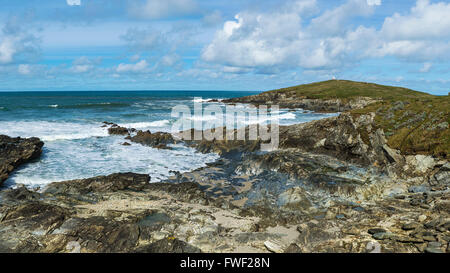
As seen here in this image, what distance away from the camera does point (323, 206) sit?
1348 cm

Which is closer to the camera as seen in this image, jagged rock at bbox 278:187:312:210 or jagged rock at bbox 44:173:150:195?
jagged rock at bbox 278:187:312:210

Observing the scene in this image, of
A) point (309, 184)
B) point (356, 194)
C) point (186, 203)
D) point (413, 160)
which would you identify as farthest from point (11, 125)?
point (413, 160)

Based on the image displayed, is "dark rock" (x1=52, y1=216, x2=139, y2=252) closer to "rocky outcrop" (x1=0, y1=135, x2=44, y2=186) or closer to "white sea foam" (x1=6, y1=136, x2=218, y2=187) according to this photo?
"white sea foam" (x1=6, y1=136, x2=218, y2=187)

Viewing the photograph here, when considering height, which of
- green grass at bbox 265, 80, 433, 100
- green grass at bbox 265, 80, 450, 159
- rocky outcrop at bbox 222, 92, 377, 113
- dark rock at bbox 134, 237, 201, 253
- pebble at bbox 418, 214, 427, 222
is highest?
green grass at bbox 265, 80, 433, 100

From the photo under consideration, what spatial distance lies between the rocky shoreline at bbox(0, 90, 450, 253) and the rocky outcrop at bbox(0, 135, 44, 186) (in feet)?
12.0

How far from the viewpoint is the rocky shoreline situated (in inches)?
384

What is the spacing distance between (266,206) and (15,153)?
19196mm

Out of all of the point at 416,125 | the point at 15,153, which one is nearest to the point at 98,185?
the point at 15,153

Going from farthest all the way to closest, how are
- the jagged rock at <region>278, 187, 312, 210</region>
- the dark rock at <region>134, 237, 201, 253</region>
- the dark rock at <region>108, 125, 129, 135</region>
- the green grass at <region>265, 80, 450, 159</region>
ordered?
the dark rock at <region>108, 125, 129, 135</region>
the green grass at <region>265, 80, 450, 159</region>
the jagged rock at <region>278, 187, 312, 210</region>
the dark rock at <region>134, 237, 201, 253</region>

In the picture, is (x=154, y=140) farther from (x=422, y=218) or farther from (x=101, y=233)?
(x=422, y=218)

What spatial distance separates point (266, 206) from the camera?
45.2 ft

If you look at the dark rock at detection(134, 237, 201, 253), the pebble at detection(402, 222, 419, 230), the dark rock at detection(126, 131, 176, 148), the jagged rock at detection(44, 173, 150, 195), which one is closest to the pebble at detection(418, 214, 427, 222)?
the pebble at detection(402, 222, 419, 230)

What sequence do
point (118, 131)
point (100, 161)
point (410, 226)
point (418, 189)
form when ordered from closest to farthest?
1. point (410, 226)
2. point (418, 189)
3. point (100, 161)
4. point (118, 131)

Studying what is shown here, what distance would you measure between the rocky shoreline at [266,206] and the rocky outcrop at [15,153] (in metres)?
3.65
